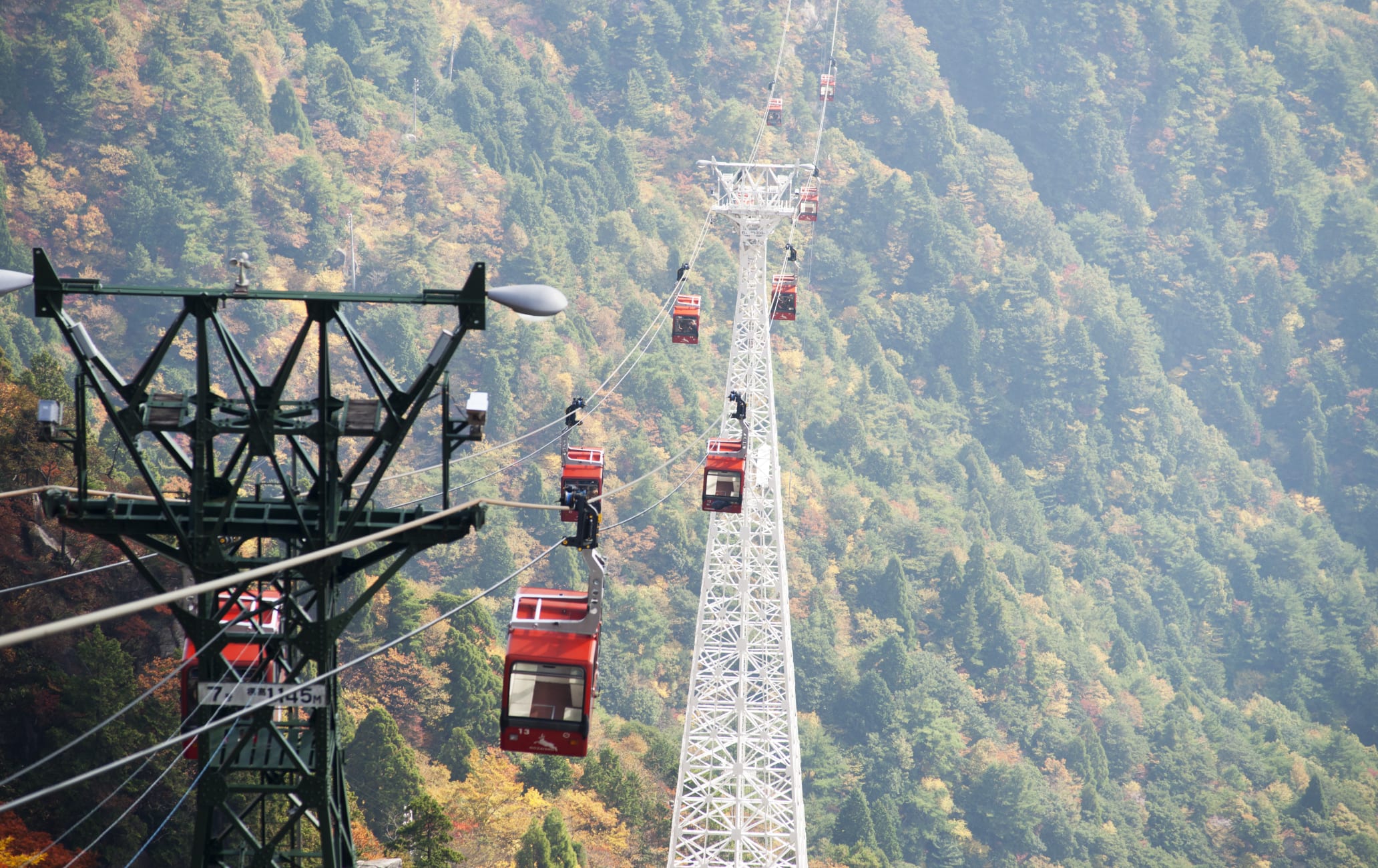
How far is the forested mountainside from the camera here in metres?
81.6

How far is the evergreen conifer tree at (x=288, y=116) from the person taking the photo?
94438 mm

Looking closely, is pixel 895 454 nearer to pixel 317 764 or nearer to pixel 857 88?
pixel 857 88

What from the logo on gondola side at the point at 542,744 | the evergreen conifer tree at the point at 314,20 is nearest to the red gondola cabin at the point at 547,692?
the logo on gondola side at the point at 542,744

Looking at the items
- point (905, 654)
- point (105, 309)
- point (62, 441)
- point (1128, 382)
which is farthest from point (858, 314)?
point (62, 441)

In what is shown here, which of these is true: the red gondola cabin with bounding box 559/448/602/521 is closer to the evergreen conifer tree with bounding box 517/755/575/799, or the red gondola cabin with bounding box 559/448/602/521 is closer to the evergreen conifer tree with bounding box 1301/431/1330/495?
the evergreen conifer tree with bounding box 517/755/575/799

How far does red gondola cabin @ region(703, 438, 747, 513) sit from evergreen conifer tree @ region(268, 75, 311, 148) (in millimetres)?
68010

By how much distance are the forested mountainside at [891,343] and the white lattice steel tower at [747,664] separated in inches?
517

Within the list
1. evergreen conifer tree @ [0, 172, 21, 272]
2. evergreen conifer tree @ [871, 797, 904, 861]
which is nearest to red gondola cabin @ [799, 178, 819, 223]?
evergreen conifer tree @ [871, 797, 904, 861]

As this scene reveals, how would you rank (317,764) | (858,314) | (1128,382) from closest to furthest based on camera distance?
1. (317,764)
2. (858,314)
3. (1128,382)

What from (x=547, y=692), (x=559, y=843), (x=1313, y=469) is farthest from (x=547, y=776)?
(x=1313, y=469)

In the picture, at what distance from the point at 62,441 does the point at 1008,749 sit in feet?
265

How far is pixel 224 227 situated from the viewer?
88812 millimetres

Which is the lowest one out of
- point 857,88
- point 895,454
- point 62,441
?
point 62,441

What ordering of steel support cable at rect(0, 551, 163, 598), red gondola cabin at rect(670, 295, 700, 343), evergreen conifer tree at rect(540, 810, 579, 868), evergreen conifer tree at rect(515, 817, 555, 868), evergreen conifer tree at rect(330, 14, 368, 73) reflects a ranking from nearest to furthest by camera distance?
steel support cable at rect(0, 551, 163, 598), red gondola cabin at rect(670, 295, 700, 343), evergreen conifer tree at rect(515, 817, 555, 868), evergreen conifer tree at rect(540, 810, 579, 868), evergreen conifer tree at rect(330, 14, 368, 73)
